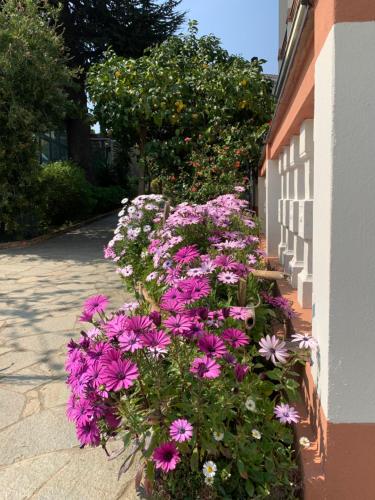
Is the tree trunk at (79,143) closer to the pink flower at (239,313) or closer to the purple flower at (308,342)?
the pink flower at (239,313)

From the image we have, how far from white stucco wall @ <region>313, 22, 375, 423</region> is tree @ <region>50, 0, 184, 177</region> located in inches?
591

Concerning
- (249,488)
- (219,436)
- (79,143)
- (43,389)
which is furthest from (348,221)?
(79,143)

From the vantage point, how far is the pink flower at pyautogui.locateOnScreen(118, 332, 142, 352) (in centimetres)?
164

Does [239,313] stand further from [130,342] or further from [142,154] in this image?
[142,154]

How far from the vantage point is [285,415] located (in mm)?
1646

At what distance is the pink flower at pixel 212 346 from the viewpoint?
64.6 inches

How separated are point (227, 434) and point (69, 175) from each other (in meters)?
12.1

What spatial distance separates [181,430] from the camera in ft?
5.03

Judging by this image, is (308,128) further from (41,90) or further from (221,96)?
(41,90)

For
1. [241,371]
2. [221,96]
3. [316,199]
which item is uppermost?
[221,96]

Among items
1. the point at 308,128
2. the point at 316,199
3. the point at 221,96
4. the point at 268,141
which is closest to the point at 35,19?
the point at 221,96

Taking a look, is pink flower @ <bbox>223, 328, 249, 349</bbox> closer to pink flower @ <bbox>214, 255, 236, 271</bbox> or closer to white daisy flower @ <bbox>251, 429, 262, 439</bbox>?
white daisy flower @ <bbox>251, 429, 262, 439</bbox>

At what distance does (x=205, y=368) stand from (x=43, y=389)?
73.7 inches

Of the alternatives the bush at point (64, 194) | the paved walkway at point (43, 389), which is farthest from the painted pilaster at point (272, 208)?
the bush at point (64, 194)
